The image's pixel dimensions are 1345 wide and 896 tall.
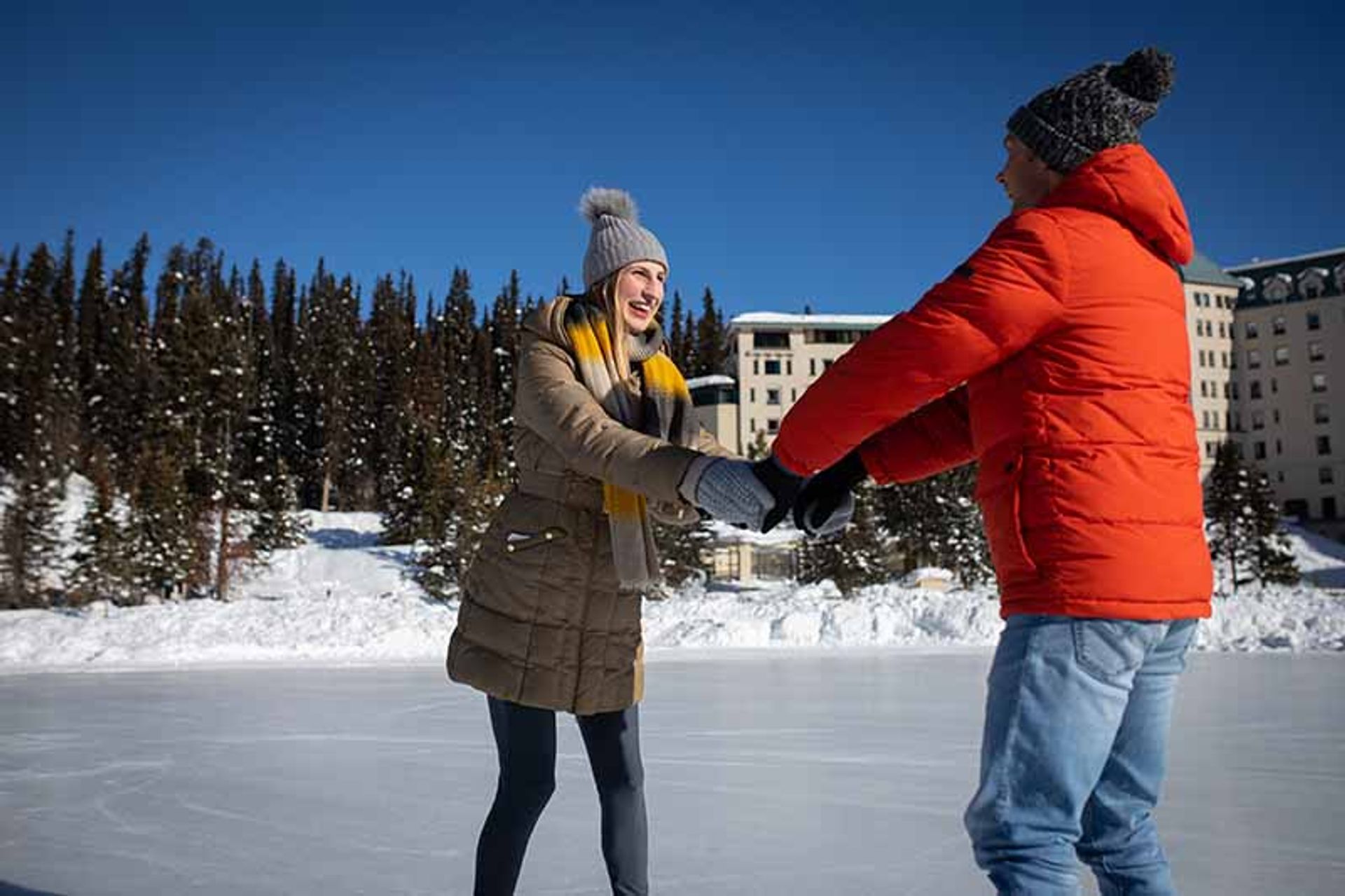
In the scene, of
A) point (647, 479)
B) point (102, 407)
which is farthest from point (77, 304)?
point (647, 479)

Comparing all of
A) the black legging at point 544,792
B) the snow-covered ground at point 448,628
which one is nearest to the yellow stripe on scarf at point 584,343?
the black legging at point 544,792

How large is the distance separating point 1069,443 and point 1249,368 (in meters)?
63.8

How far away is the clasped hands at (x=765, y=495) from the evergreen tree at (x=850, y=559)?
2502cm

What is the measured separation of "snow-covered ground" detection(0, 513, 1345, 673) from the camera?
11.8 meters

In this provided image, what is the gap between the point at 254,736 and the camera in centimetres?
586

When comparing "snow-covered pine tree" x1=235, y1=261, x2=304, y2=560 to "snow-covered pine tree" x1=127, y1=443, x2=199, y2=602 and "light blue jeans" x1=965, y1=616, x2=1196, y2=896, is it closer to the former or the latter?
"snow-covered pine tree" x1=127, y1=443, x2=199, y2=602

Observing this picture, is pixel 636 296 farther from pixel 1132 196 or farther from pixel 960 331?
pixel 1132 196

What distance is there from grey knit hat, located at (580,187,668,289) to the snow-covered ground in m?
10.2

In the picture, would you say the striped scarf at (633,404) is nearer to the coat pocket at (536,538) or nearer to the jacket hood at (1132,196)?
the coat pocket at (536,538)

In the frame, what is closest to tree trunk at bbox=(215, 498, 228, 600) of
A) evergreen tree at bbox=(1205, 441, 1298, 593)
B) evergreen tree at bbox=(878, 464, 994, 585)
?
evergreen tree at bbox=(878, 464, 994, 585)

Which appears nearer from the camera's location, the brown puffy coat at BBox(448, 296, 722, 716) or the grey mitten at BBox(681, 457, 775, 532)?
the grey mitten at BBox(681, 457, 775, 532)

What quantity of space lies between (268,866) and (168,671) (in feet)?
27.6

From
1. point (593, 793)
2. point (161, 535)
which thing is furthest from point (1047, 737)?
point (161, 535)

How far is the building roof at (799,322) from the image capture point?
5669cm
